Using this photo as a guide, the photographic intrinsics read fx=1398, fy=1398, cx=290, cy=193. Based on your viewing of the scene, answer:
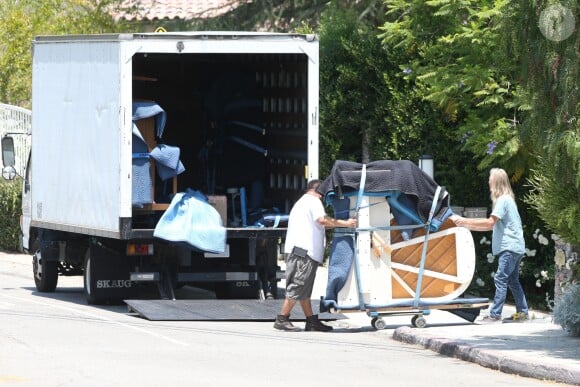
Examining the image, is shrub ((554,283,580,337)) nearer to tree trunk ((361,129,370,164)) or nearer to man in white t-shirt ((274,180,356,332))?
man in white t-shirt ((274,180,356,332))

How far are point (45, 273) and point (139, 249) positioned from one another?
311cm

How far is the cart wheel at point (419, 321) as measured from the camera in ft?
49.5

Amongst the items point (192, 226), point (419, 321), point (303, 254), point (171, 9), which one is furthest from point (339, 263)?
point (171, 9)

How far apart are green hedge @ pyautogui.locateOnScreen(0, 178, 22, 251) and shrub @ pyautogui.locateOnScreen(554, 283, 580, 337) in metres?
14.8

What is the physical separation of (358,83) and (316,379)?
10.5 m

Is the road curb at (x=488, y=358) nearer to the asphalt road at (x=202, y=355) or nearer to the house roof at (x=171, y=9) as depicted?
the asphalt road at (x=202, y=355)

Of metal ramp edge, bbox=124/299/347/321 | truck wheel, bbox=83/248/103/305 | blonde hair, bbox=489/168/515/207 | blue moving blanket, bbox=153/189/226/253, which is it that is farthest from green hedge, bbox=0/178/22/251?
blonde hair, bbox=489/168/515/207

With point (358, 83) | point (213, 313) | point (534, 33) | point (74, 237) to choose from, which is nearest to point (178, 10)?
point (358, 83)

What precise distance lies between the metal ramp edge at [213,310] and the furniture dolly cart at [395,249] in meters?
1.18

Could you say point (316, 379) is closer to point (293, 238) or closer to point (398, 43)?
point (293, 238)

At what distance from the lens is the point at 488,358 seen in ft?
41.0

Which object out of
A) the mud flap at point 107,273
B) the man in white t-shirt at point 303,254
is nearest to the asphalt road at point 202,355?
the man in white t-shirt at point 303,254

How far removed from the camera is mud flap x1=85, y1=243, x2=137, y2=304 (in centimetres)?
1739

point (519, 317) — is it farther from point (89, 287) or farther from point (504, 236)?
point (89, 287)
